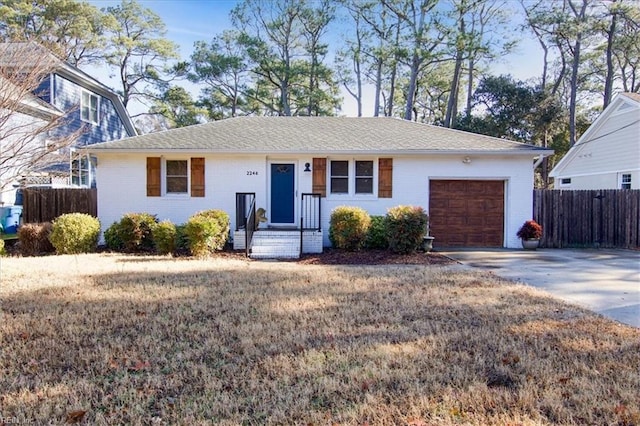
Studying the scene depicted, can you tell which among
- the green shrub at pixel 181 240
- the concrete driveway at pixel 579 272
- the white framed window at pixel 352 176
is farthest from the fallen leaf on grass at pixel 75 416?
the white framed window at pixel 352 176

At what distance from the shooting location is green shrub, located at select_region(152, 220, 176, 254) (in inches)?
366

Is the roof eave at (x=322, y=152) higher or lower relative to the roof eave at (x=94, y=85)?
lower

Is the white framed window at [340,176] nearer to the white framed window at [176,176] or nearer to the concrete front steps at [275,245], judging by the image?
the concrete front steps at [275,245]

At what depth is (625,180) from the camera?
13672 mm

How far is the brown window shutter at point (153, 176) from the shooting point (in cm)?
1109

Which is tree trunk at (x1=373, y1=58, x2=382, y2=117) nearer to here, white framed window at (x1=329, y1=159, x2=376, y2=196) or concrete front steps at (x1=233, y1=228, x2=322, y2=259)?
white framed window at (x1=329, y1=159, x2=376, y2=196)

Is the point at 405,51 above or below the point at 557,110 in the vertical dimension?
above

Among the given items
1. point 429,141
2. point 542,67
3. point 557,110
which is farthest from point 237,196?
point 542,67

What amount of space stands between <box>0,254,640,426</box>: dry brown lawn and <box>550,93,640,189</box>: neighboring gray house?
36.8 ft

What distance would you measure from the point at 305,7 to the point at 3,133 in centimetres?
1978

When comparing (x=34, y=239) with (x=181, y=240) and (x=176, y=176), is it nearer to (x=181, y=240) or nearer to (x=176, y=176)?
(x=181, y=240)

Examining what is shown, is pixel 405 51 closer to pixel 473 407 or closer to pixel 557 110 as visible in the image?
pixel 557 110

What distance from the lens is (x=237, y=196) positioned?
35.0 ft

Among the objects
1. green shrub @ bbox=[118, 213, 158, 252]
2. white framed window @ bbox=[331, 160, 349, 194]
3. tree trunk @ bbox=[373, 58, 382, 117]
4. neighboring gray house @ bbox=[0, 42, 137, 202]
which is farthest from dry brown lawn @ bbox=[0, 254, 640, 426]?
tree trunk @ bbox=[373, 58, 382, 117]
